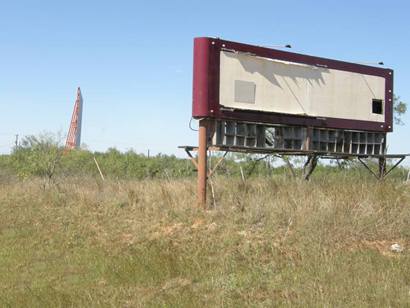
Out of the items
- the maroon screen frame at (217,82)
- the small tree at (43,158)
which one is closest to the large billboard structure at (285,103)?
the maroon screen frame at (217,82)

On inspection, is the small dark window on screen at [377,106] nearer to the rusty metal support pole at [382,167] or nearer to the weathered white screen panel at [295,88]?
the weathered white screen panel at [295,88]

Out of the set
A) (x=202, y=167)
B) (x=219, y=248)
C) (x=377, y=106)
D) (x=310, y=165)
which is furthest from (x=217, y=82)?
(x=377, y=106)

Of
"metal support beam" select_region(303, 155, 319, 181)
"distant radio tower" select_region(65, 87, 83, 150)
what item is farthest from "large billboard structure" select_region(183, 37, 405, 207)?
"distant radio tower" select_region(65, 87, 83, 150)

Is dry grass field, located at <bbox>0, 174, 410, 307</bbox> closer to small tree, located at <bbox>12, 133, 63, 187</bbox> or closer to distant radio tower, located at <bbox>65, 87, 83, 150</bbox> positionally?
small tree, located at <bbox>12, 133, 63, 187</bbox>

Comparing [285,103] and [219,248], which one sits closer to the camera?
[219,248]

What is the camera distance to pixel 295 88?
13.7 metres

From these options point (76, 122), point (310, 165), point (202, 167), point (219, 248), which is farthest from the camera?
point (76, 122)

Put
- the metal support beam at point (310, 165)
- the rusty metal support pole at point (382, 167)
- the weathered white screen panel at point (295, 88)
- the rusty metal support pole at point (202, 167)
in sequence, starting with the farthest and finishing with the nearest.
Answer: the rusty metal support pole at point (382, 167) → the metal support beam at point (310, 165) → the weathered white screen panel at point (295, 88) → the rusty metal support pole at point (202, 167)

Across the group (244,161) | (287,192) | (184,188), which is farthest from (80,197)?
(244,161)

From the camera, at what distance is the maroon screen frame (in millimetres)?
12234

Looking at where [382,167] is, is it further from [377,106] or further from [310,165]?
[310,165]

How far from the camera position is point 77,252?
10719 millimetres

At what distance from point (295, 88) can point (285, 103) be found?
0.54 m

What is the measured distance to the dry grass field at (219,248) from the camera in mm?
7152
